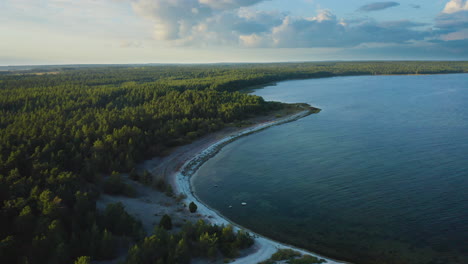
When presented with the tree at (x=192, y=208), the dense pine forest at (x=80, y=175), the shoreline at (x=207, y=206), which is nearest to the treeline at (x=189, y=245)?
the dense pine forest at (x=80, y=175)

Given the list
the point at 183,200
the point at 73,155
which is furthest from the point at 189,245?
the point at 73,155

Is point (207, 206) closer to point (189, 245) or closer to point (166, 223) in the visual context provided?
point (166, 223)

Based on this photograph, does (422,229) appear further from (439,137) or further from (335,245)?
(439,137)

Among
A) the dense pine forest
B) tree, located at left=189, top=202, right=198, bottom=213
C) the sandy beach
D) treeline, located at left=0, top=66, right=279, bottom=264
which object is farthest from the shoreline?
treeline, located at left=0, top=66, right=279, bottom=264

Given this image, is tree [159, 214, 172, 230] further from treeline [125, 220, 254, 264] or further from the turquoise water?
the turquoise water

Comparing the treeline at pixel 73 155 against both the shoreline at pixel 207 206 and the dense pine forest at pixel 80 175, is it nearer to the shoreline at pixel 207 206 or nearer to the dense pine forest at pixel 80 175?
the dense pine forest at pixel 80 175

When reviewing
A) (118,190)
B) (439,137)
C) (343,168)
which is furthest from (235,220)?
(439,137)
